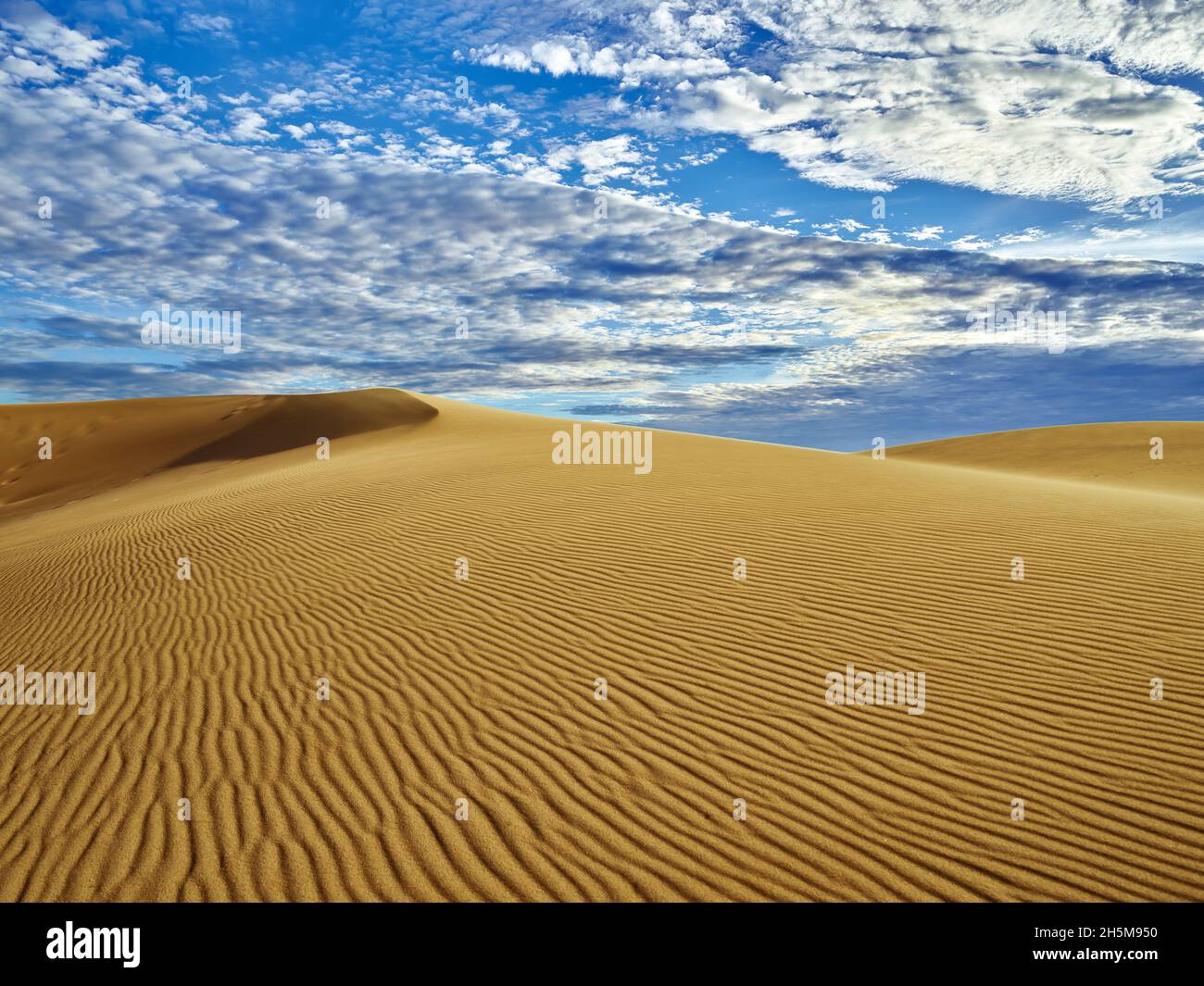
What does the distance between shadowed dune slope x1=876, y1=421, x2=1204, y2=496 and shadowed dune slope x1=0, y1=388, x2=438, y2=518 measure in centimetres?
2614

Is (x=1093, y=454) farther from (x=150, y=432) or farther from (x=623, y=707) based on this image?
(x=150, y=432)

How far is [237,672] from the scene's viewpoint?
7.66 metres

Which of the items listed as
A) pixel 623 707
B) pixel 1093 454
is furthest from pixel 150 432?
pixel 1093 454

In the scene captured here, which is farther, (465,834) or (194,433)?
(194,433)

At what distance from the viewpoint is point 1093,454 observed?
32.8m

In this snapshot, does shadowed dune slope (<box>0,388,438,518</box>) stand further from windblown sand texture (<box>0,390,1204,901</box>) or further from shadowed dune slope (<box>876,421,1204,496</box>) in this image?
shadowed dune slope (<box>876,421,1204,496</box>)

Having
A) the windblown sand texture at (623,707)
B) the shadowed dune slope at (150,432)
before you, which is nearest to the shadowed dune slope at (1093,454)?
the windblown sand texture at (623,707)

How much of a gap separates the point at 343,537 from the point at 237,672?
18.3ft

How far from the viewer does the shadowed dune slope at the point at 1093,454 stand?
88.6 ft

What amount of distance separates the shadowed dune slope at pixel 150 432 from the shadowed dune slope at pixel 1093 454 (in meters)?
26.1

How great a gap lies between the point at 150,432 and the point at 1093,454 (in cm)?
4595

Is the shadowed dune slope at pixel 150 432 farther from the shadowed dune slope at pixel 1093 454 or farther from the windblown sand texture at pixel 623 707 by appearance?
the shadowed dune slope at pixel 1093 454
